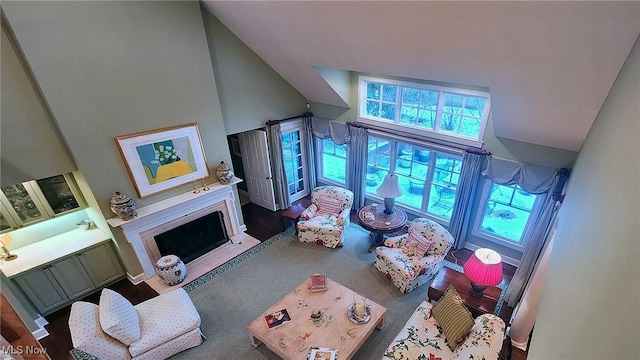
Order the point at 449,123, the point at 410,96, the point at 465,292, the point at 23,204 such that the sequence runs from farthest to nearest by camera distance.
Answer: the point at 410,96
the point at 449,123
the point at 23,204
the point at 465,292

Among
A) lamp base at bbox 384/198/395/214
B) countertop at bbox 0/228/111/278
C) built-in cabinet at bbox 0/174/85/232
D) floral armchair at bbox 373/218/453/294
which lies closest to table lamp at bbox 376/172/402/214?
lamp base at bbox 384/198/395/214

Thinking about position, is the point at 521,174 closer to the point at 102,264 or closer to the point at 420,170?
the point at 420,170

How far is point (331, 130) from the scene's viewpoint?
19.7 ft

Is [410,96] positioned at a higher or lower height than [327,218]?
higher

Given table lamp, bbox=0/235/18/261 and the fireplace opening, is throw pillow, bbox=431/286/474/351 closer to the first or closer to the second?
the fireplace opening

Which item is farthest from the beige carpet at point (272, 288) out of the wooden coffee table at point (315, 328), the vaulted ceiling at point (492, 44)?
the vaulted ceiling at point (492, 44)

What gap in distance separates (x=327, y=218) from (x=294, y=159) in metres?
1.71

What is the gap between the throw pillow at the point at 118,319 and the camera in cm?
305

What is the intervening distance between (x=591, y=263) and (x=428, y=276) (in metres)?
3.34

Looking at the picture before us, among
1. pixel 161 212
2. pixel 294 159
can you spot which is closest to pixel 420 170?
pixel 294 159

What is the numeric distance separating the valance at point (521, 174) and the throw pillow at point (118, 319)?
4.89m

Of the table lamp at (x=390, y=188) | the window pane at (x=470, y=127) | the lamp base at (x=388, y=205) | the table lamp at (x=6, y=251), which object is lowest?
the lamp base at (x=388, y=205)

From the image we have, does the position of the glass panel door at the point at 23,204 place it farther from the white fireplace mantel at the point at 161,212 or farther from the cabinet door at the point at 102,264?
the white fireplace mantel at the point at 161,212

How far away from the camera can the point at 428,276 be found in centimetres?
440
